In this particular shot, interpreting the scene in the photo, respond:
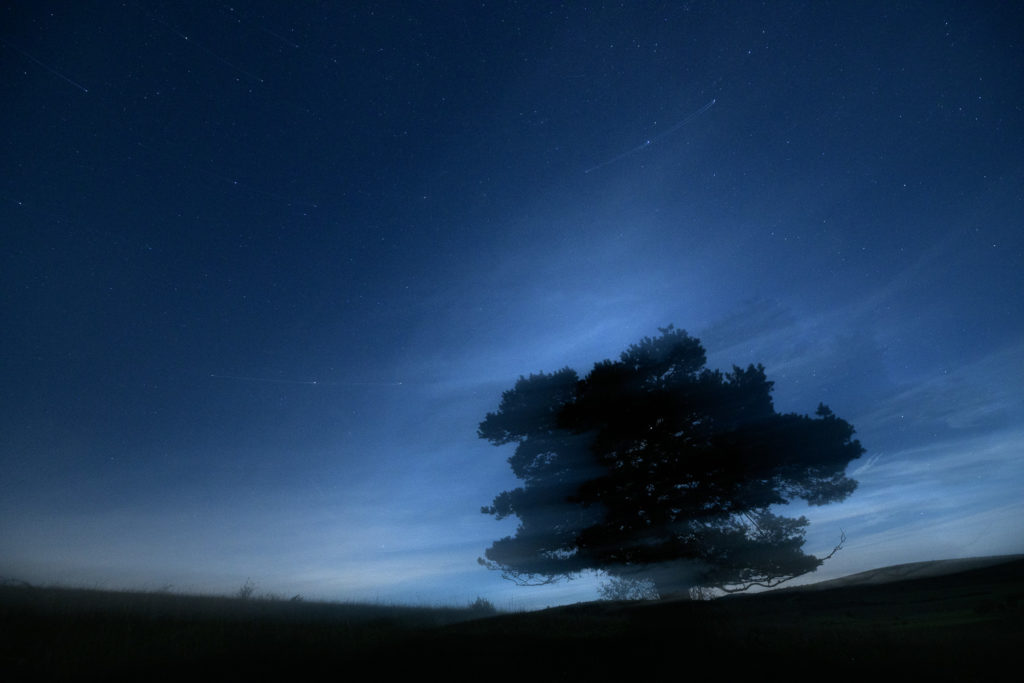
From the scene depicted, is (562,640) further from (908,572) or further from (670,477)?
(908,572)

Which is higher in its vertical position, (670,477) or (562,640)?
(670,477)

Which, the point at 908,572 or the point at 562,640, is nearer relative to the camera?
the point at 562,640

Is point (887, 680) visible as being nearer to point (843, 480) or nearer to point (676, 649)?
point (676, 649)

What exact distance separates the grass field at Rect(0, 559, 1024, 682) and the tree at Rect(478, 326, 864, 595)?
5.37 ft

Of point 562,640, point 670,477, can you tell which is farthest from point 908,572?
point 562,640

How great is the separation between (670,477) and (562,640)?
24.7 ft

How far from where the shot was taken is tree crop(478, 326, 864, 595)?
53.3 ft

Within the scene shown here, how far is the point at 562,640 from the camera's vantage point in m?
10.9

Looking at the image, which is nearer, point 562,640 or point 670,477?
point 562,640

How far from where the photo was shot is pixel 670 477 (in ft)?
55.2

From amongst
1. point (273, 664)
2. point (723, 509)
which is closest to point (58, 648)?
point (273, 664)

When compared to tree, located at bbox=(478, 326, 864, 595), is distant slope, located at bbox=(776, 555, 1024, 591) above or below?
below

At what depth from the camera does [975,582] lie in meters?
14.1

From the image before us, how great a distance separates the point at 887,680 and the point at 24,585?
65.1ft
